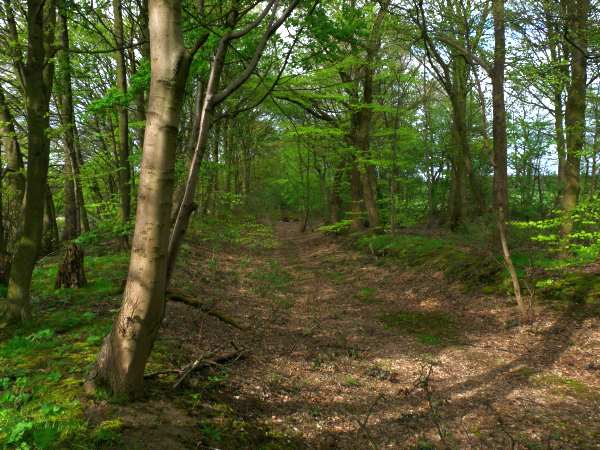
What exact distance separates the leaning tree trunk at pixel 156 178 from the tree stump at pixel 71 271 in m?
5.30

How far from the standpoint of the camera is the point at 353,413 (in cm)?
506

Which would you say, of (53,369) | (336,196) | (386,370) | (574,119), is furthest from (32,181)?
(336,196)

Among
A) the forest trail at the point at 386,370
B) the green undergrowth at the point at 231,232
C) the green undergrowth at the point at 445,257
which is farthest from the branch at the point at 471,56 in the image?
the green undergrowth at the point at 231,232

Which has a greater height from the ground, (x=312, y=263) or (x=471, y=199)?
(x=471, y=199)

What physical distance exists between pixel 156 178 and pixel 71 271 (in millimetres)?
6071

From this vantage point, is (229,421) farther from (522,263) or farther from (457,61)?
(457,61)

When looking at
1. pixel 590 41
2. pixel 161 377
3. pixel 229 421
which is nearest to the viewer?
pixel 229 421

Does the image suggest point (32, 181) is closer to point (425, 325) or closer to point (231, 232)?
point (425, 325)

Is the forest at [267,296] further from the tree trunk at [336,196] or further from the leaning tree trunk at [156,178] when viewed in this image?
the tree trunk at [336,196]

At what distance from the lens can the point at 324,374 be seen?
6.21 meters

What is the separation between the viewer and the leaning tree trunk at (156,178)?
327cm

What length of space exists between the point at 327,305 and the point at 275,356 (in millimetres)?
4133

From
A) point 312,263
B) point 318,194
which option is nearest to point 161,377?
point 312,263

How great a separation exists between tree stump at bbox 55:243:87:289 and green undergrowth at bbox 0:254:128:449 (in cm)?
23
